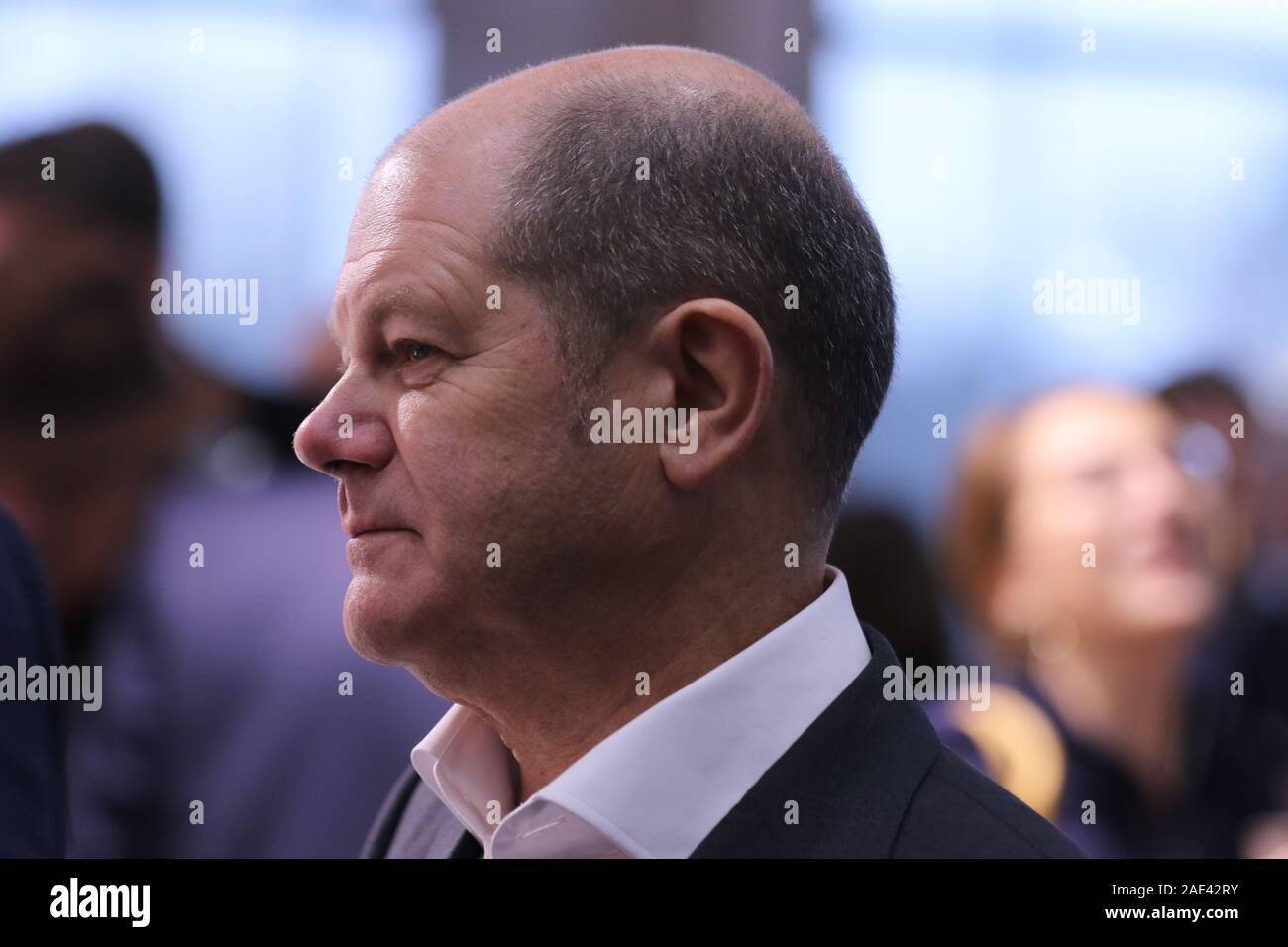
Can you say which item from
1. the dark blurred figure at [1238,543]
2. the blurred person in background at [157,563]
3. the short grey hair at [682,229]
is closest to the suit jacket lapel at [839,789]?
the short grey hair at [682,229]

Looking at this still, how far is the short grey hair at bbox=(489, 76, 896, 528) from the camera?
1.33 m

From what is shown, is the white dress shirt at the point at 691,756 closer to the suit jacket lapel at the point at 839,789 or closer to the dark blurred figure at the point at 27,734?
the suit jacket lapel at the point at 839,789

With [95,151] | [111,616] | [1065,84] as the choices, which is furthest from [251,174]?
[1065,84]

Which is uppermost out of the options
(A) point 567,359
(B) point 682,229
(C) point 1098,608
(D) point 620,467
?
(B) point 682,229

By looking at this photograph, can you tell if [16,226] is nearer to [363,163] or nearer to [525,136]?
[525,136]

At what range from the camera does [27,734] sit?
5.22ft

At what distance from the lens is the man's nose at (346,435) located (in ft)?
4.42

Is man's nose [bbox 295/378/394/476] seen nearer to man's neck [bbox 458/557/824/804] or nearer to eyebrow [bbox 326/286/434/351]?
eyebrow [bbox 326/286/434/351]

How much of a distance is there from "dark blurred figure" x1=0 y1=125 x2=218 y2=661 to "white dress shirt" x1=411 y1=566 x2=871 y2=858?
1200 millimetres

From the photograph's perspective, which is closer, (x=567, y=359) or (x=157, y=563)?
(x=567, y=359)

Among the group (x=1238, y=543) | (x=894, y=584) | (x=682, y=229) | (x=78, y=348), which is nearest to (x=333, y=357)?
(x=78, y=348)

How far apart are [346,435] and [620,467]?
0.27 meters

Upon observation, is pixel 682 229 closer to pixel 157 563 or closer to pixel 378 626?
A: pixel 378 626
